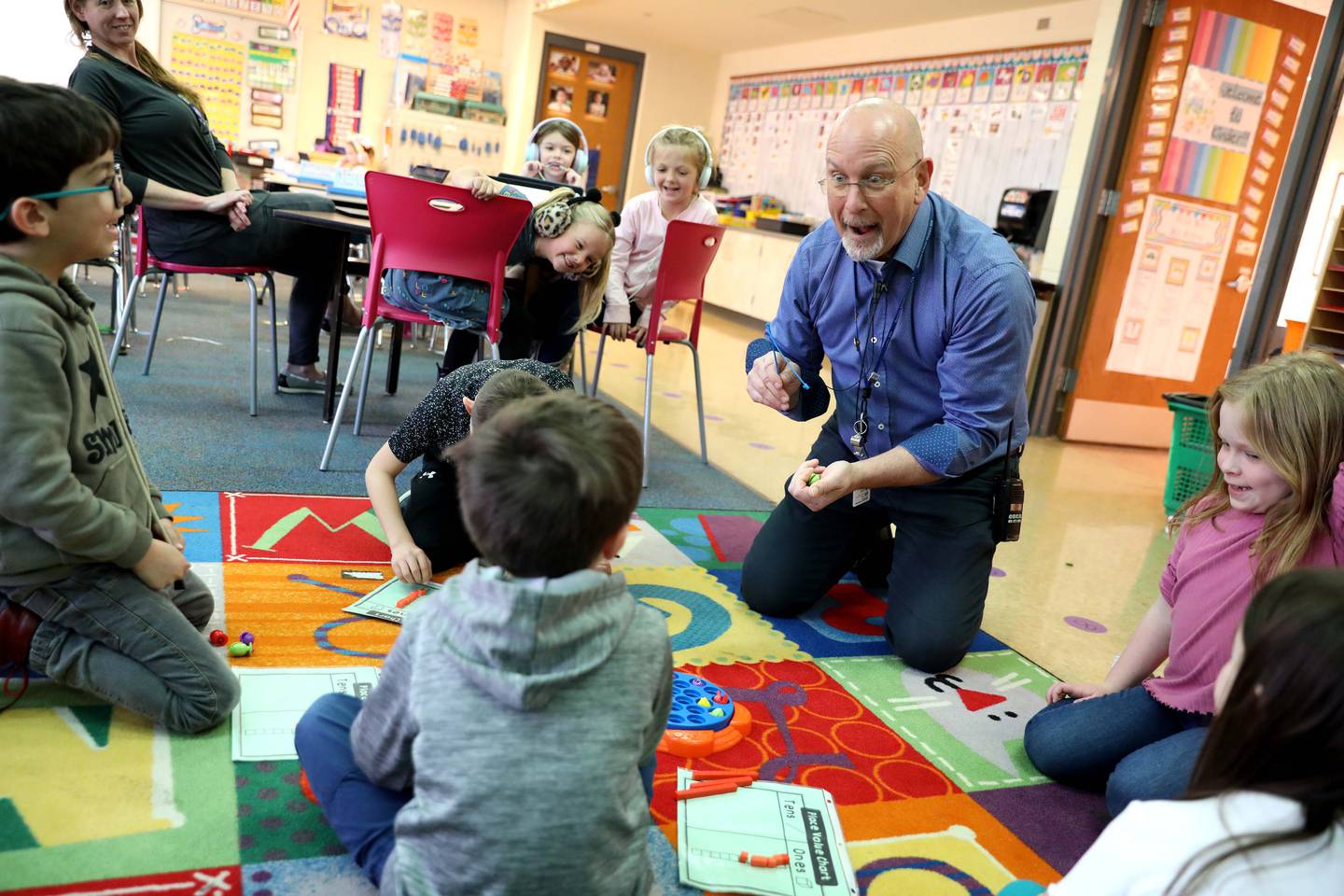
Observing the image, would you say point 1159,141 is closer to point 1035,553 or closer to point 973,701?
point 1035,553

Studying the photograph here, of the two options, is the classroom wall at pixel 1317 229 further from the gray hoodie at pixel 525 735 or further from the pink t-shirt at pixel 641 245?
the gray hoodie at pixel 525 735

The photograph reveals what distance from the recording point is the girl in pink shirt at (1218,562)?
1448mm

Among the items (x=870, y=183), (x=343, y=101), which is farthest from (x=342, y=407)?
(x=343, y=101)

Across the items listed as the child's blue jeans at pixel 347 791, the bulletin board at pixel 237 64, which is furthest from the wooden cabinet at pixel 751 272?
the child's blue jeans at pixel 347 791

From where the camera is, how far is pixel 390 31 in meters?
8.70

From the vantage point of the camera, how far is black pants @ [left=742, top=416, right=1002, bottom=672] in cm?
197

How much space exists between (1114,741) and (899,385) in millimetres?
806

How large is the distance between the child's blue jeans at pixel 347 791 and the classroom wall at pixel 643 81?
8353 millimetres

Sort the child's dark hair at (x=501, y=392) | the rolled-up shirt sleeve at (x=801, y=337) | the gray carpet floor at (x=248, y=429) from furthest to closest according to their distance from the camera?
the gray carpet floor at (x=248, y=429), the rolled-up shirt sleeve at (x=801, y=337), the child's dark hair at (x=501, y=392)

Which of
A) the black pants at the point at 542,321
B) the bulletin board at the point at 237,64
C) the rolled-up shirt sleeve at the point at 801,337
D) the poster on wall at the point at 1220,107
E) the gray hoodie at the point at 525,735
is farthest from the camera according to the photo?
the bulletin board at the point at 237,64

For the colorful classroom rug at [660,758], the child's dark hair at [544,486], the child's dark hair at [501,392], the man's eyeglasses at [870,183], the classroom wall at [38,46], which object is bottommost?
the colorful classroom rug at [660,758]

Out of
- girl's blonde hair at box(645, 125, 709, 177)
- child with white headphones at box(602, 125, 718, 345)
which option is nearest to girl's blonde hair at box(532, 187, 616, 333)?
child with white headphones at box(602, 125, 718, 345)

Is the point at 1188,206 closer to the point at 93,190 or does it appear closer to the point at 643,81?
the point at 93,190

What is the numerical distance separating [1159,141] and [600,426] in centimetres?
434
